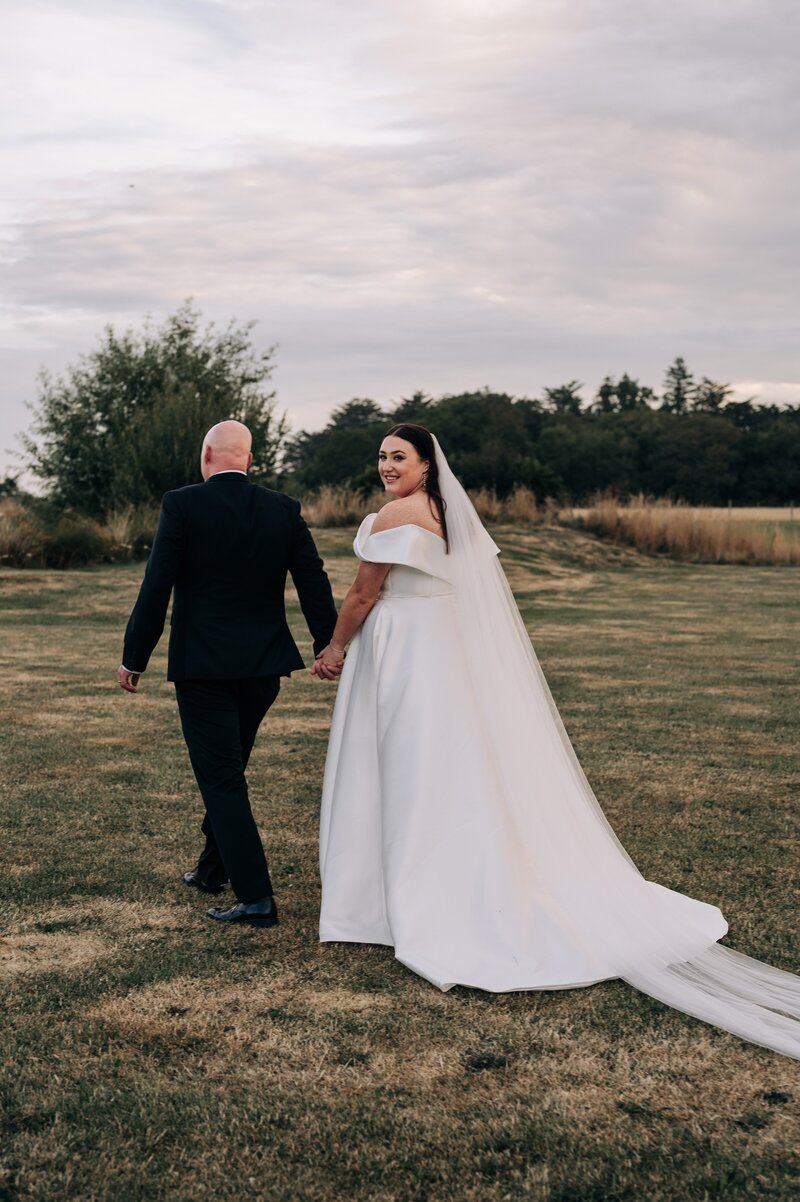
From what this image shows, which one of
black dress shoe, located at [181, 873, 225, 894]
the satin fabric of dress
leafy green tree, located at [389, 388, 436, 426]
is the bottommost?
black dress shoe, located at [181, 873, 225, 894]

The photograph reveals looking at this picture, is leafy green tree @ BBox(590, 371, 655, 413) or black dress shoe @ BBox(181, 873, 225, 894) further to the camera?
leafy green tree @ BBox(590, 371, 655, 413)

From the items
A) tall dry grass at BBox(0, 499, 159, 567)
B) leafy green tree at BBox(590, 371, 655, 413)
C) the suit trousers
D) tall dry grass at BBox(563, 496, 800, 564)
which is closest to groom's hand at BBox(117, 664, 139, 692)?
the suit trousers

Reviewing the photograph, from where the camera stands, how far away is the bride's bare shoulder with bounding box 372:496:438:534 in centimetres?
469

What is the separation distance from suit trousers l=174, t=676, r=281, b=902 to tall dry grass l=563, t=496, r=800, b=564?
26.4 m

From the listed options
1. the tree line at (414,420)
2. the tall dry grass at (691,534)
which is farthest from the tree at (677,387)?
the tall dry grass at (691,534)

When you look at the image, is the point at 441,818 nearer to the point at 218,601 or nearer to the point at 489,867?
the point at 489,867

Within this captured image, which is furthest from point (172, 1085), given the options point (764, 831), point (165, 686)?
point (165, 686)

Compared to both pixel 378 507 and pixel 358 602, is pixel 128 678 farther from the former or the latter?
pixel 378 507

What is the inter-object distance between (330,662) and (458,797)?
803mm

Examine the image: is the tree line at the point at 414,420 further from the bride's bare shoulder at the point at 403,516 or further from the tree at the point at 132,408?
the bride's bare shoulder at the point at 403,516

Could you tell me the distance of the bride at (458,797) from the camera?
170 inches

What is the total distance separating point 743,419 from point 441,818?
3211 inches

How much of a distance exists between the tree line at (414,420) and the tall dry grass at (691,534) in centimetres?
265

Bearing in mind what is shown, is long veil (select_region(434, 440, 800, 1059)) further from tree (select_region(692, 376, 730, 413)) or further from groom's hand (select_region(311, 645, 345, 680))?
tree (select_region(692, 376, 730, 413))
